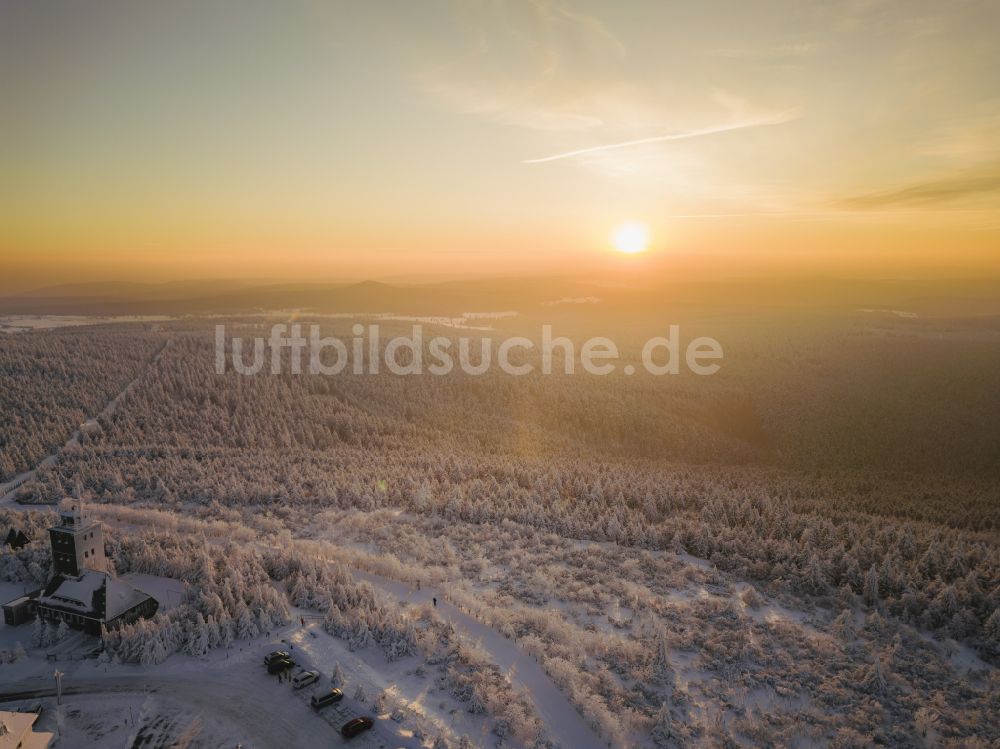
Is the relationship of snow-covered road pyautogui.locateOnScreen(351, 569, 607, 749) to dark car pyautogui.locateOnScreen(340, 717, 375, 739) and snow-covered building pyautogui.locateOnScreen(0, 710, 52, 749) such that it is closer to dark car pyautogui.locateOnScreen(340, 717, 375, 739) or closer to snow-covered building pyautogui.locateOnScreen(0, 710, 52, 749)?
dark car pyautogui.locateOnScreen(340, 717, 375, 739)

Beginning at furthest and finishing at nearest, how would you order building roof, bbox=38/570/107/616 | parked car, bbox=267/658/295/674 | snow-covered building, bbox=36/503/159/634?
building roof, bbox=38/570/107/616 → snow-covered building, bbox=36/503/159/634 → parked car, bbox=267/658/295/674

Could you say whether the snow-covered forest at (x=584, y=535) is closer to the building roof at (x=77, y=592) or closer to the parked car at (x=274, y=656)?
the parked car at (x=274, y=656)

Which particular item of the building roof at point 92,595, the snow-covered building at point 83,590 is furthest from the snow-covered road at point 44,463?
the building roof at point 92,595

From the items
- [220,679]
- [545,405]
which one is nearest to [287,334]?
[545,405]

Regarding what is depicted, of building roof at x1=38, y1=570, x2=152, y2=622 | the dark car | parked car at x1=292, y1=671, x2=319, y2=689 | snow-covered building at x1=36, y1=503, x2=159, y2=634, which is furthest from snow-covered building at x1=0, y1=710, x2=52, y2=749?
the dark car

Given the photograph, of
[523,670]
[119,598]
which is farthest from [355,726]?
[119,598]
